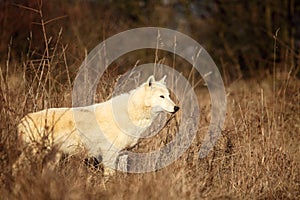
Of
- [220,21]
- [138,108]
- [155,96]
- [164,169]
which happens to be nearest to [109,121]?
[138,108]

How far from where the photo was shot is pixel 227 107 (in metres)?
8.16

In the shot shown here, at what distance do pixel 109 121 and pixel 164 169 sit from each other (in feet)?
4.52

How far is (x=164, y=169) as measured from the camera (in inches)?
198

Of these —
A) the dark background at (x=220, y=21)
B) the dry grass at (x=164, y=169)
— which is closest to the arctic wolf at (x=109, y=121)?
the dry grass at (x=164, y=169)

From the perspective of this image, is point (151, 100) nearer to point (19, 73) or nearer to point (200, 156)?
point (200, 156)

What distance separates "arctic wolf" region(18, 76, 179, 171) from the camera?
582 cm

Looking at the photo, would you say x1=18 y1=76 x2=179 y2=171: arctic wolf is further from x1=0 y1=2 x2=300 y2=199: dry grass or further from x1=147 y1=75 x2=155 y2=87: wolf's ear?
x1=0 y1=2 x2=300 y2=199: dry grass

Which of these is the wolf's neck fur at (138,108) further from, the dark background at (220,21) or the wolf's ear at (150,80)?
the dark background at (220,21)

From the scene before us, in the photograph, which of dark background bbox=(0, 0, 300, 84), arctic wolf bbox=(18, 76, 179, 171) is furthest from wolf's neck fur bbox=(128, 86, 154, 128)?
dark background bbox=(0, 0, 300, 84)

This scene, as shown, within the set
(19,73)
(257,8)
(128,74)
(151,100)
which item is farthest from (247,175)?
(257,8)

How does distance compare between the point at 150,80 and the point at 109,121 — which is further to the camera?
the point at 150,80

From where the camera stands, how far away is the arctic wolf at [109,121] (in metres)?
5.82

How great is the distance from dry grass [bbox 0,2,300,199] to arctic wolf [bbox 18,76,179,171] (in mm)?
258

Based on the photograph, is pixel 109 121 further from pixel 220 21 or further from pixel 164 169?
pixel 220 21
